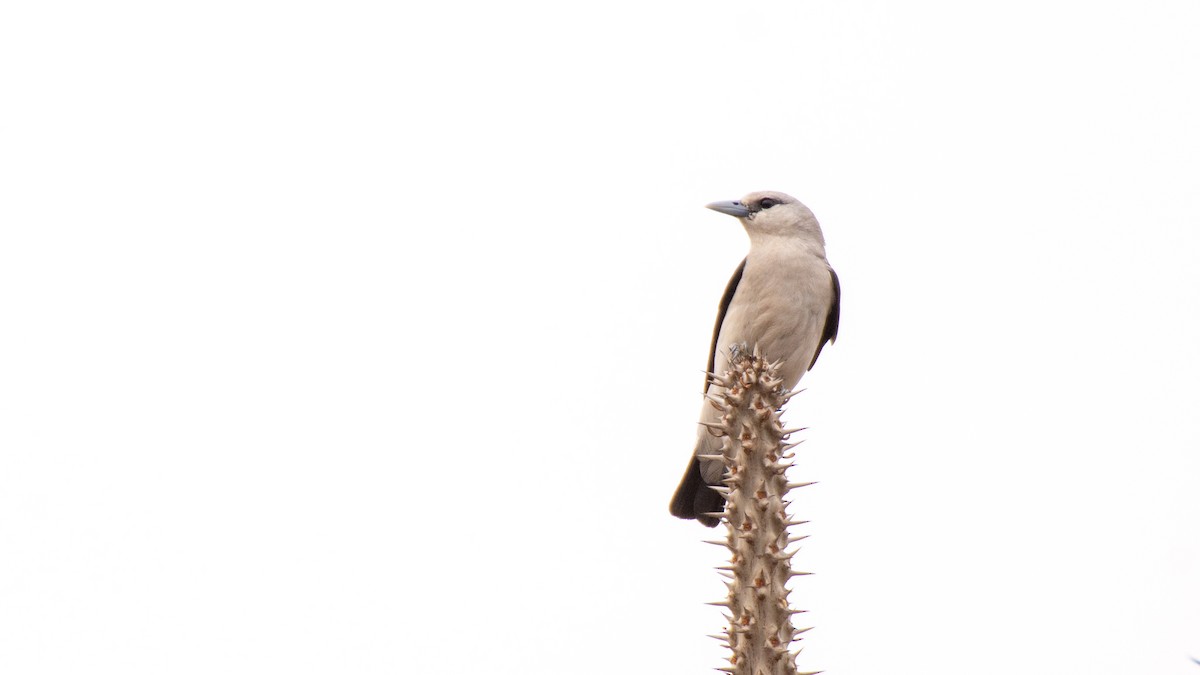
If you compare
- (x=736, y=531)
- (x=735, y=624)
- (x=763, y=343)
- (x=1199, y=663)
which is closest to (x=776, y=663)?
(x=735, y=624)

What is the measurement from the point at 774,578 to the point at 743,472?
35 centimetres

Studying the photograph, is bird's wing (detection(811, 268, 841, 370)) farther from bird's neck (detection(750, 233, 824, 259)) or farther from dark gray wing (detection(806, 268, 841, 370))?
bird's neck (detection(750, 233, 824, 259))

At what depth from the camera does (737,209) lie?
7633mm

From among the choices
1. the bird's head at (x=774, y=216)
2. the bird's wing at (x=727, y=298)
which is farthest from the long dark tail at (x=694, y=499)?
the bird's head at (x=774, y=216)

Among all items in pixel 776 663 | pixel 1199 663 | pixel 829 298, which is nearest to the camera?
pixel 1199 663

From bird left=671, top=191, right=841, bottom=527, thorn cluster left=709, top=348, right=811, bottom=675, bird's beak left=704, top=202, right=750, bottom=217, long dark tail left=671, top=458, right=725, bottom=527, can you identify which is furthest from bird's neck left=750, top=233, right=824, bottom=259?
thorn cluster left=709, top=348, right=811, bottom=675

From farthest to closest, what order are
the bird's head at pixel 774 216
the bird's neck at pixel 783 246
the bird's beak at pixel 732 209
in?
the bird's beak at pixel 732 209 → the bird's head at pixel 774 216 → the bird's neck at pixel 783 246

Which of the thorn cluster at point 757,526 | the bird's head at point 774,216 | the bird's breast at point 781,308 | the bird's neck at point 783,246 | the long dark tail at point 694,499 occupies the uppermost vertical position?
the bird's head at point 774,216

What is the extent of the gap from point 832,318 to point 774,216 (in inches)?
29.5

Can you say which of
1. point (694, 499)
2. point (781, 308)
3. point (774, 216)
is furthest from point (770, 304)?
point (694, 499)

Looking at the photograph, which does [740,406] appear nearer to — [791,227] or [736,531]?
[736,531]

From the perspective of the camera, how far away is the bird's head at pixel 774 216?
24.6 ft

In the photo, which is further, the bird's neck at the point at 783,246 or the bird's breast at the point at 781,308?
the bird's neck at the point at 783,246

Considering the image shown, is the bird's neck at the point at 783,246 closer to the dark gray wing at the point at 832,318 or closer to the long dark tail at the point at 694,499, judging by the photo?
the dark gray wing at the point at 832,318
